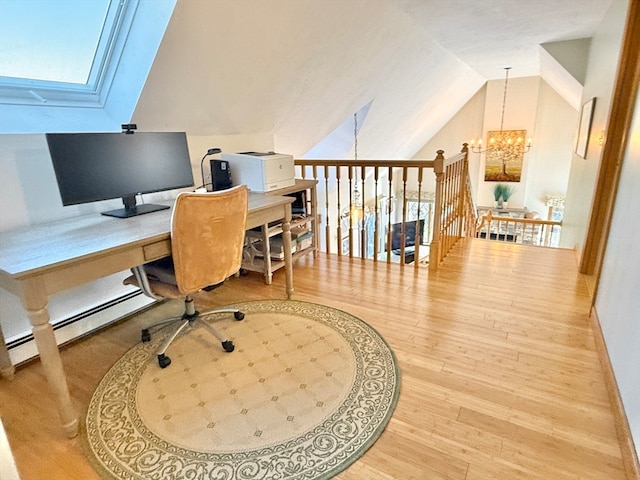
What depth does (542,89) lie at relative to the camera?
287 inches

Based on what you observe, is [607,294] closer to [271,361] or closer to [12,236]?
[271,361]

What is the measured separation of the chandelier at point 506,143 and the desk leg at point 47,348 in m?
8.18

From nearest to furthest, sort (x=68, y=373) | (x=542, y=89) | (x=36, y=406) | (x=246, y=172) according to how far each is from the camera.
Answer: (x=36, y=406) → (x=68, y=373) → (x=246, y=172) → (x=542, y=89)

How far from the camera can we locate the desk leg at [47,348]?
4.52 feet

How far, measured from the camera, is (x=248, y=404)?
1.68 meters

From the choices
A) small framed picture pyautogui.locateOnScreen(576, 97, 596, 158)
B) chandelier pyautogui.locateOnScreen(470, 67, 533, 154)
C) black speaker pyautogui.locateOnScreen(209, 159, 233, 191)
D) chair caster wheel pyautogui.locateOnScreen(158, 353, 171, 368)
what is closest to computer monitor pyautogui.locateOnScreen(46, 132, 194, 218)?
black speaker pyautogui.locateOnScreen(209, 159, 233, 191)

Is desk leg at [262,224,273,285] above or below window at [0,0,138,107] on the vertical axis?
below

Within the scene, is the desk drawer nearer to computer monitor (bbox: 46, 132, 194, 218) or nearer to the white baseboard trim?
computer monitor (bbox: 46, 132, 194, 218)

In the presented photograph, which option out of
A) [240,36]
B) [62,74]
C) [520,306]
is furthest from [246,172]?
[520,306]

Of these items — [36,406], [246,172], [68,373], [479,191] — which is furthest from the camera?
[479,191]

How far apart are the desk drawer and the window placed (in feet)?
4.03

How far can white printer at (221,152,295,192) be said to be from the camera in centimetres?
276

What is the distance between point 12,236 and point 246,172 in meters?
1.48

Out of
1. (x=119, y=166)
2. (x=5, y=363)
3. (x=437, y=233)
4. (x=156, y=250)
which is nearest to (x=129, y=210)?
(x=119, y=166)
